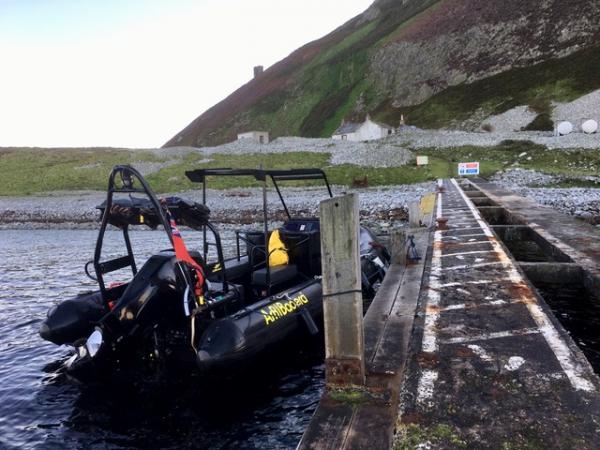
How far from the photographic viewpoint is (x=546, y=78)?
68.8m

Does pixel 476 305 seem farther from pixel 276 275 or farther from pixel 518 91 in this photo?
pixel 518 91

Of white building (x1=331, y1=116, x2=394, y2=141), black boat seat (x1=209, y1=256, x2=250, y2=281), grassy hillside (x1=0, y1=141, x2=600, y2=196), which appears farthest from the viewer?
white building (x1=331, y1=116, x2=394, y2=141)

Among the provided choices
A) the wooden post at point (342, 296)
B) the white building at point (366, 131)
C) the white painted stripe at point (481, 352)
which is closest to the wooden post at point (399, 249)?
the white painted stripe at point (481, 352)

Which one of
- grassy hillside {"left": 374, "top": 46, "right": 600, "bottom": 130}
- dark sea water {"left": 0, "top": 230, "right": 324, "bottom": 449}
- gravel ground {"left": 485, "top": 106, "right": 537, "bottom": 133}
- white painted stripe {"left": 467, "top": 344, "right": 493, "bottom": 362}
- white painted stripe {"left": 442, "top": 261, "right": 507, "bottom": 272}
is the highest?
grassy hillside {"left": 374, "top": 46, "right": 600, "bottom": 130}

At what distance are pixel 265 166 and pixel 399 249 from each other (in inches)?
1386

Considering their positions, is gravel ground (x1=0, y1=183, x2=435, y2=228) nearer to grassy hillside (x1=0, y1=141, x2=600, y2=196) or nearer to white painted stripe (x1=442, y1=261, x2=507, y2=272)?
grassy hillside (x1=0, y1=141, x2=600, y2=196)

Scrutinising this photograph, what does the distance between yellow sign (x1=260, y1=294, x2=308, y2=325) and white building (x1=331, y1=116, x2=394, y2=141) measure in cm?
6877

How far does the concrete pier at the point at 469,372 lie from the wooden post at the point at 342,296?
0.78 feet

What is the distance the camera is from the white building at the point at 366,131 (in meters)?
74.4

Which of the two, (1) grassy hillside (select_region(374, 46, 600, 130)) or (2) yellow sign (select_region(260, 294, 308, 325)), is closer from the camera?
(2) yellow sign (select_region(260, 294, 308, 325))

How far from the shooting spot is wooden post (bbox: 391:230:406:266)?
30.8 ft

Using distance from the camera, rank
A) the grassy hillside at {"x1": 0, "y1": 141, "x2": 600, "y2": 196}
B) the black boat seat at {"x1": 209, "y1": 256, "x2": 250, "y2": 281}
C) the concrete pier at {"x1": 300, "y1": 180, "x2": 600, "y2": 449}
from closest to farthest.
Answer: the concrete pier at {"x1": 300, "y1": 180, "x2": 600, "y2": 449}, the black boat seat at {"x1": 209, "y1": 256, "x2": 250, "y2": 281}, the grassy hillside at {"x1": 0, "y1": 141, "x2": 600, "y2": 196}

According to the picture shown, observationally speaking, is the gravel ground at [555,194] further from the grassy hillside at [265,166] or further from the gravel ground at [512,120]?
the gravel ground at [512,120]

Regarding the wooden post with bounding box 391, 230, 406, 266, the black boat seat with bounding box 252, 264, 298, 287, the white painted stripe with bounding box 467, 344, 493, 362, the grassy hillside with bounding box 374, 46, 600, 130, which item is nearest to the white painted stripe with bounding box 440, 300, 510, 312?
the white painted stripe with bounding box 467, 344, 493, 362
